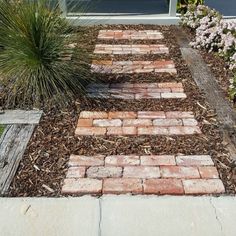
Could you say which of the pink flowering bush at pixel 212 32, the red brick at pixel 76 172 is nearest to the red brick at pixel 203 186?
the red brick at pixel 76 172

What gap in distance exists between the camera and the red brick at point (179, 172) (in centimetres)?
267

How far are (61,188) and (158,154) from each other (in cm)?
75

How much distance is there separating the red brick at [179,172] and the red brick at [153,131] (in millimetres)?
486

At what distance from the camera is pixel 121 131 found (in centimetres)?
323

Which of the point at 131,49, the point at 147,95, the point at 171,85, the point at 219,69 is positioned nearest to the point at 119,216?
the point at 147,95

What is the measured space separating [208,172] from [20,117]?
1.64 m

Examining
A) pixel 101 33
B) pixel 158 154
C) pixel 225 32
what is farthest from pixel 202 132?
pixel 101 33

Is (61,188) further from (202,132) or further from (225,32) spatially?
(225,32)

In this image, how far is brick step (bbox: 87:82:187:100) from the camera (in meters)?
3.86

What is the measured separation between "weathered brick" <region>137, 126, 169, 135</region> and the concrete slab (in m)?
0.91

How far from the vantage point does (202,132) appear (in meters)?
3.21

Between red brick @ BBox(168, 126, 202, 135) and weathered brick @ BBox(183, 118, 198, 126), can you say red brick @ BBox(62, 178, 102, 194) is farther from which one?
weathered brick @ BBox(183, 118, 198, 126)

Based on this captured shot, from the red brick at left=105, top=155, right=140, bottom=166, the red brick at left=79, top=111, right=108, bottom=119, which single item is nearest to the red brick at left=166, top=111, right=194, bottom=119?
the red brick at left=79, top=111, right=108, bottom=119

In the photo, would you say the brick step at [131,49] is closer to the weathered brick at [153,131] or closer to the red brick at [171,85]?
the red brick at [171,85]
